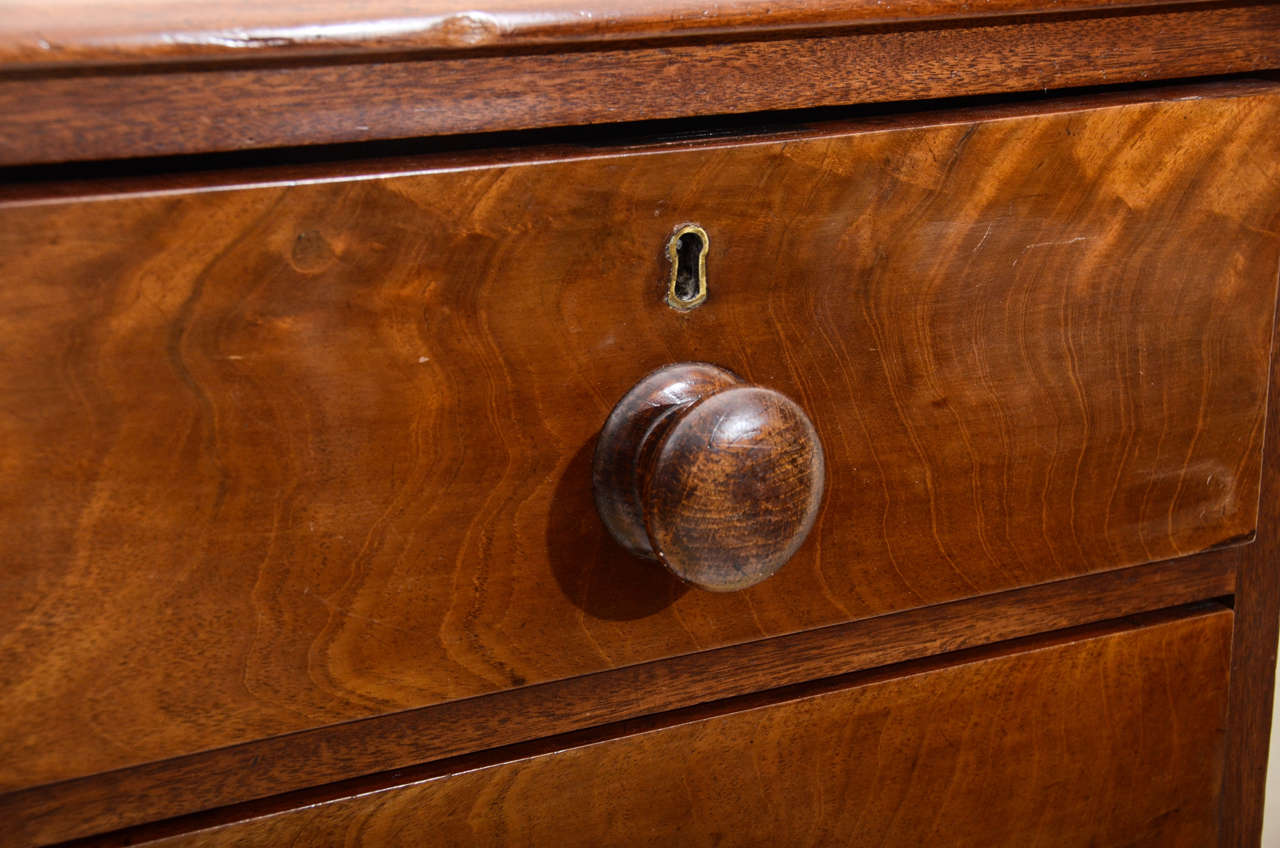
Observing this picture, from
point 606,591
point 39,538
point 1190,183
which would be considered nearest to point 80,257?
point 39,538

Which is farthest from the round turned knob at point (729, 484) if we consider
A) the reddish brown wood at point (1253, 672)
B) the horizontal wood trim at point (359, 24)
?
the reddish brown wood at point (1253, 672)

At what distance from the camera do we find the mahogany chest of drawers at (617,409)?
30 cm

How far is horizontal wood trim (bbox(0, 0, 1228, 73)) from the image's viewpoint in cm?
27

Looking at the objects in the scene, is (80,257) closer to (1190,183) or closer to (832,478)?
(832,478)

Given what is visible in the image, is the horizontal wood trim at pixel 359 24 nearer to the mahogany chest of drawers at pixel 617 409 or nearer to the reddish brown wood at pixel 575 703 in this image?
the mahogany chest of drawers at pixel 617 409

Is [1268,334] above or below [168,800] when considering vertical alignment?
above

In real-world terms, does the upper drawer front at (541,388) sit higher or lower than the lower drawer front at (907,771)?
higher

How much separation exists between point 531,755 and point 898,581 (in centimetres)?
14

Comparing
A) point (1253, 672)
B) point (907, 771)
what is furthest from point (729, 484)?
point (1253, 672)

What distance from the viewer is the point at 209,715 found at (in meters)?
0.33

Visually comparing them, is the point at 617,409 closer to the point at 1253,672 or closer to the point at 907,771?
the point at 907,771

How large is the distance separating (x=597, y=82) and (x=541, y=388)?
0.09 metres

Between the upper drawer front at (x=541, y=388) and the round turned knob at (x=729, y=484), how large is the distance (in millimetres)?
40

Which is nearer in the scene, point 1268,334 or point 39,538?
point 39,538
